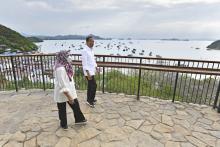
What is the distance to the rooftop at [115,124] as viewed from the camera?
3680 millimetres

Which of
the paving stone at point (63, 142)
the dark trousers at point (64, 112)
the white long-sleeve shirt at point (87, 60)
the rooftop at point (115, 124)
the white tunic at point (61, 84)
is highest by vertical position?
the white long-sleeve shirt at point (87, 60)

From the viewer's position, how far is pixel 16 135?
151 inches

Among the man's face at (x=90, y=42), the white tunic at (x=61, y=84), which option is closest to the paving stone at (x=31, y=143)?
the white tunic at (x=61, y=84)

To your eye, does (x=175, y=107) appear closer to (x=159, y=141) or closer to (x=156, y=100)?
(x=156, y=100)

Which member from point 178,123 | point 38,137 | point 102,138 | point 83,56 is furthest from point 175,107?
point 38,137

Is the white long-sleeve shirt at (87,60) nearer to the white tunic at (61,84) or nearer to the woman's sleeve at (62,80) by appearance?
the white tunic at (61,84)

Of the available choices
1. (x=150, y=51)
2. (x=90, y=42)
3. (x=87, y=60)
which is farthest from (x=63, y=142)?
(x=150, y=51)

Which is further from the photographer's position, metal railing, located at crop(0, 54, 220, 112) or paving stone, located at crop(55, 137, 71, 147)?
metal railing, located at crop(0, 54, 220, 112)

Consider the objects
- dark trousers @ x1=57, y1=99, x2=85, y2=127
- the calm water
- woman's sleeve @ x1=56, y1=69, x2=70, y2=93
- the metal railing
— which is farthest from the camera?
the calm water

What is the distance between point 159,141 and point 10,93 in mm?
5190

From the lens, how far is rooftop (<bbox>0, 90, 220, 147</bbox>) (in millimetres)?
3680

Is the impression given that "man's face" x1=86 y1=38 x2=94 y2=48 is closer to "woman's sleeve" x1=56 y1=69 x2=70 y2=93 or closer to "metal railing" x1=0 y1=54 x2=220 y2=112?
"woman's sleeve" x1=56 y1=69 x2=70 y2=93

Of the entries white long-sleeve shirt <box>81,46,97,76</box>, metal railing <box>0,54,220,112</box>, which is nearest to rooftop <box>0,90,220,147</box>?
metal railing <box>0,54,220,112</box>

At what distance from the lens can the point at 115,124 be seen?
4309 mm
